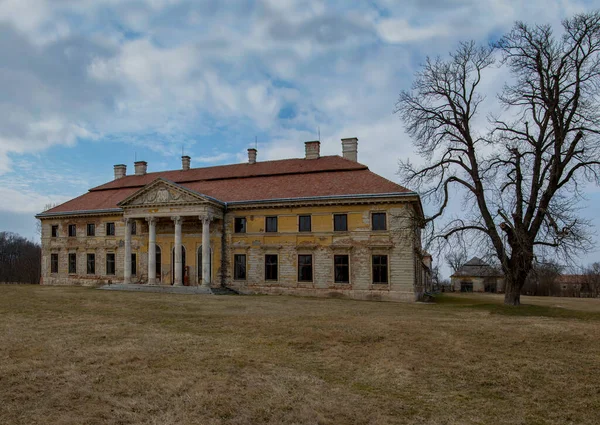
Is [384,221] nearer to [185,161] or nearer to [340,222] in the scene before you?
[340,222]

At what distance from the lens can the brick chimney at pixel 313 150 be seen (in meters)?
36.7

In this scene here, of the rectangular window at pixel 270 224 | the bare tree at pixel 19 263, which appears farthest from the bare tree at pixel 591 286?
the bare tree at pixel 19 263

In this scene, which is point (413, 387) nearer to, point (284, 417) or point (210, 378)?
point (284, 417)

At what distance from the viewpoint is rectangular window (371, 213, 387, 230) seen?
29094mm

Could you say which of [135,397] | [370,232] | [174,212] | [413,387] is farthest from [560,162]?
[174,212]

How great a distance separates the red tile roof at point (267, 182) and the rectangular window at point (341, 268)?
4.23 meters

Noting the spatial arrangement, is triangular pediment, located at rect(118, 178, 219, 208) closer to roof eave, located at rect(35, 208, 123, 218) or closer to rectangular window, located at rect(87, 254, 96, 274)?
roof eave, located at rect(35, 208, 123, 218)

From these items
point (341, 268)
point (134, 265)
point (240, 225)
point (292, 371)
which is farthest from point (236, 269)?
point (292, 371)

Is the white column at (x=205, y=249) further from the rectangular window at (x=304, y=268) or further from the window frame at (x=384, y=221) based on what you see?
the window frame at (x=384, y=221)

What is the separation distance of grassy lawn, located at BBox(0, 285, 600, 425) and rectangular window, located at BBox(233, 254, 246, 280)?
16.8 metres

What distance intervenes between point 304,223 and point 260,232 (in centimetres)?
333

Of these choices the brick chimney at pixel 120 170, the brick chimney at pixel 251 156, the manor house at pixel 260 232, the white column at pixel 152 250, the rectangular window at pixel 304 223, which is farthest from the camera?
the brick chimney at pixel 120 170

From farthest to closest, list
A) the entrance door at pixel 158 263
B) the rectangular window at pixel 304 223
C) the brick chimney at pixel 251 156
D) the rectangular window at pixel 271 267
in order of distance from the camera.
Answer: the brick chimney at pixel 251 156, the entrance door at pixel 158 263, the rectangular window at pixel 271 267, the rectangular window at pixel 304 223

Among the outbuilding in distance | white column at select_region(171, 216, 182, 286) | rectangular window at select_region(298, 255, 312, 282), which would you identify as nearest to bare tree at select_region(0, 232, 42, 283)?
white column at select_region(171, 216, 182, 286)
